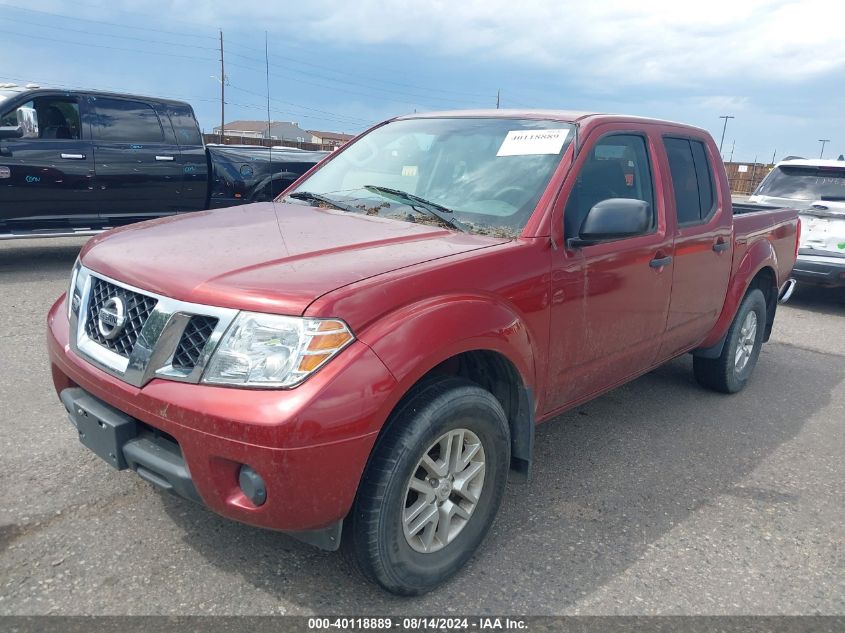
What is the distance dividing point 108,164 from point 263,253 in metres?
6.53

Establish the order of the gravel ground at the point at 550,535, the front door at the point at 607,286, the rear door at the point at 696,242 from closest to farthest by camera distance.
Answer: the gravel ground at the point at 550,535, the front door at the point at 607,286, the rear door at the point at 696,242

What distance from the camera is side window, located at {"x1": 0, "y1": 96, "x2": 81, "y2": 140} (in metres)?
7.69

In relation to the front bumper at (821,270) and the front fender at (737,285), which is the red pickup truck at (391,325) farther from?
the front bumper at (821,270)

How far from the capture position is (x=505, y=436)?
8.99ft

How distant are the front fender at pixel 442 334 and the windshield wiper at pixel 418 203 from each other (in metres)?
0.55

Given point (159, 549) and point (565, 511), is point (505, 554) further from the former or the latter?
point (159, 549)

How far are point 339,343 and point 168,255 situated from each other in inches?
33.2

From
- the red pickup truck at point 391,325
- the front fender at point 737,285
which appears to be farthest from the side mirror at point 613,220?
the front fender at point 737,285

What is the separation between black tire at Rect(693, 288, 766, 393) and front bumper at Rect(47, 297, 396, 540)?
11.2 feet

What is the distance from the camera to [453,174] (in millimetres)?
3402

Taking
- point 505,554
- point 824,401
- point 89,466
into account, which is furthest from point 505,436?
point 824,401

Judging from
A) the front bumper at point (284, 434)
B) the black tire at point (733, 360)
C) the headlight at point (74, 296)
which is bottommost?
the black tire at point (733, 360)

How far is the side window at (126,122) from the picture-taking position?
8.06m

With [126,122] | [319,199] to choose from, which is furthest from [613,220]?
[126,122]
